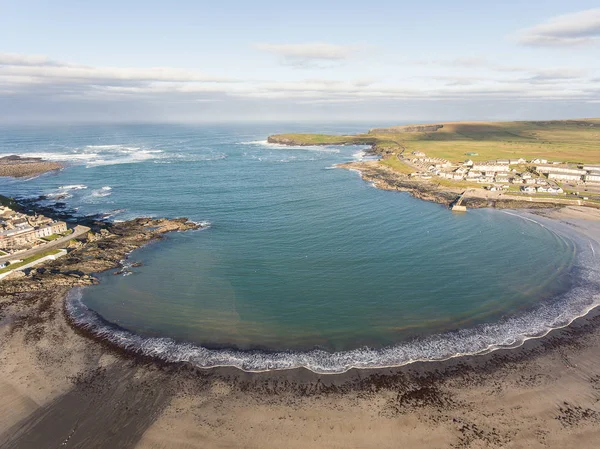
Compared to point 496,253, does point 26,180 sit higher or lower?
higher

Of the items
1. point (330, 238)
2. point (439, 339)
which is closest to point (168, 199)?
point (330, 238)

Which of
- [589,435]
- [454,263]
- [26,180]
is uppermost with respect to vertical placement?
[26,180]

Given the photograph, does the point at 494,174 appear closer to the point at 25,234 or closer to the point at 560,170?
the point at 560,170

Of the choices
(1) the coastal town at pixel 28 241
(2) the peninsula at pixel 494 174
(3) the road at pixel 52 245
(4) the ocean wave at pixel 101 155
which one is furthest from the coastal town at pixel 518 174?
(4) the ocean wave at pixel 101 155

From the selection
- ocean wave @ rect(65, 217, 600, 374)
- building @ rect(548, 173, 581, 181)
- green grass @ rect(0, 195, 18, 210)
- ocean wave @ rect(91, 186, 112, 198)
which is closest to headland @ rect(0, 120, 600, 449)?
ocean wave @ rect(65, 217, 600, 374)

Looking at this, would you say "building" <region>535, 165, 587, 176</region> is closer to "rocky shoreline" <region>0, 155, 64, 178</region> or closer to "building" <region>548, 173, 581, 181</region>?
"building" <region>548, 173, 581, 181</region>

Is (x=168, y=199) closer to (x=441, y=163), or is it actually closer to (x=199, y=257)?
(x=199, y=257)

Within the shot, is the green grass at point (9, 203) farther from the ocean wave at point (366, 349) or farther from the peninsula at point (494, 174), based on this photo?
the peninsula at point (494, 174)
